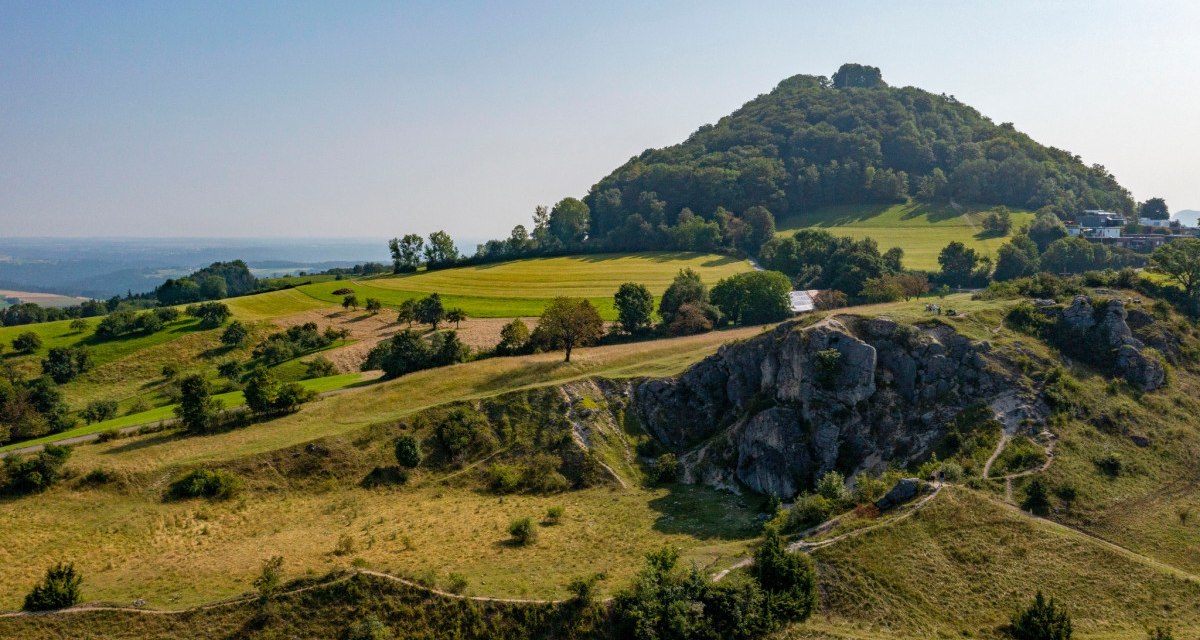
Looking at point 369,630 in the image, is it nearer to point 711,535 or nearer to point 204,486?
point 711,535

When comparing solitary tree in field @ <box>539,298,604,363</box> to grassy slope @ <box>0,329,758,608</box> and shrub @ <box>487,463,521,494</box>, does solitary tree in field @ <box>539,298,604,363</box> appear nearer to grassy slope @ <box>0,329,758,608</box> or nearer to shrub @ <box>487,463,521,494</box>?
shrub @ <box>487,463,521,494</box>

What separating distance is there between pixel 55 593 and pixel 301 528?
572 inches

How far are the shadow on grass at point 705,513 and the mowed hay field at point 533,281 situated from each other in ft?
163

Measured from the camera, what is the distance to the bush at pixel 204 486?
164ft

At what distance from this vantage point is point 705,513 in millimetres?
50312

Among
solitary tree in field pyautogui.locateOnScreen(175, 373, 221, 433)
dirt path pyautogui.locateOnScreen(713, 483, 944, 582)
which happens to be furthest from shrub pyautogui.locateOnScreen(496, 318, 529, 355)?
dirt path pyautogui.locateOnScreen(713, 483, 944, 582)

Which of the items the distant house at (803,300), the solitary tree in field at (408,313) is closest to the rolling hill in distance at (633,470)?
the solitary tree in field at (408,313)

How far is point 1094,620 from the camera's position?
111 feet

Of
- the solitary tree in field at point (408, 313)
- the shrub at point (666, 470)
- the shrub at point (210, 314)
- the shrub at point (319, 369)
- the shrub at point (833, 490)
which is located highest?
the shrub at point (210, 314)

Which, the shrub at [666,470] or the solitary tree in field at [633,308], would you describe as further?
the solitary tree in field at [633,308]

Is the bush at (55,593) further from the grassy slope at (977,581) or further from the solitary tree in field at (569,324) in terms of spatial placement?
the solitary tree in field at (569,324)

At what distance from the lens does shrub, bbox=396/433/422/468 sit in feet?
186

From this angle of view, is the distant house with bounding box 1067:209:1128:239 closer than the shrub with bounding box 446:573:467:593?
No

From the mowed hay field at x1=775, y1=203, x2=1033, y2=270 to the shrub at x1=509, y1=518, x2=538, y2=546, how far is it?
102 metres
